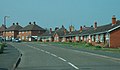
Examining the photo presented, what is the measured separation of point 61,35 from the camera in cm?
11338

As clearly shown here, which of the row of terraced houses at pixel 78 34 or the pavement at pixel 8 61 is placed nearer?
Result: the pavement at pixel 8 61

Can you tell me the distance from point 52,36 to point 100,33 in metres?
60.7

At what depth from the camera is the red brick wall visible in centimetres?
5831

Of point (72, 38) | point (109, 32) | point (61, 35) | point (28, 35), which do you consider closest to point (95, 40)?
point (109, 32)

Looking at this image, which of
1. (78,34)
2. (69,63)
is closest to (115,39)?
(78,34)

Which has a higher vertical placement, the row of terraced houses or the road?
the row of terraced houses

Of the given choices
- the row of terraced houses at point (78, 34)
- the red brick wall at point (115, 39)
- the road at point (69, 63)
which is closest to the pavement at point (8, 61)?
the road at point (69, 63)

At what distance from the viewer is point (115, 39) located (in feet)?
192

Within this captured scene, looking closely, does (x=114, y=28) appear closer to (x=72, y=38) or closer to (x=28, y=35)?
(x=72, y=38)

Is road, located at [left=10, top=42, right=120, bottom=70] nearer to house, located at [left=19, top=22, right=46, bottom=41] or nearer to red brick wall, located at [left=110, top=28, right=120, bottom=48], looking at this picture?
red brick wall, located at [left=110, top=28, right=120, bottom=48]

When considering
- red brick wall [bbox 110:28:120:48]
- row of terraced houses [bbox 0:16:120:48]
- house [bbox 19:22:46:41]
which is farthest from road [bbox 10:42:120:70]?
house [bbox 19:22:46:41]

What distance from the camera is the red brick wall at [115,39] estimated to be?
191 feet

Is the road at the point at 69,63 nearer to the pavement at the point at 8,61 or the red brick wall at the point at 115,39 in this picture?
the pavement at the point at 8,61

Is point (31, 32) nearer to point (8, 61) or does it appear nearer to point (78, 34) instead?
point (78, 34)
